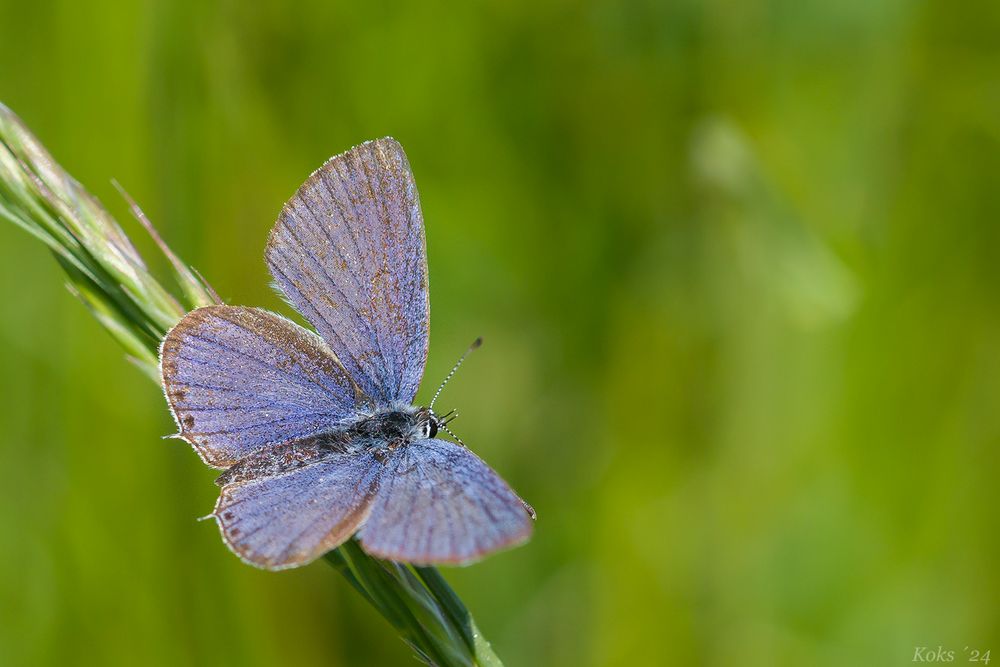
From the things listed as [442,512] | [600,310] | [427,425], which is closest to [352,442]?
[427,425]

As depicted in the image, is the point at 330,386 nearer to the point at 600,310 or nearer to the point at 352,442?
the point at 352,442

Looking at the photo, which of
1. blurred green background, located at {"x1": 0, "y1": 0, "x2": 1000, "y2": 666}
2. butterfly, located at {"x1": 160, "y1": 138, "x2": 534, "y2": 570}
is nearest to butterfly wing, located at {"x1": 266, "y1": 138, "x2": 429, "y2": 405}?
butterfly, located at {"x1": 160, "y1": 138, "x2": 534, "y2": 570}

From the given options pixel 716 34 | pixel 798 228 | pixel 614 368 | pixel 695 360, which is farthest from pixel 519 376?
pixel 716 34

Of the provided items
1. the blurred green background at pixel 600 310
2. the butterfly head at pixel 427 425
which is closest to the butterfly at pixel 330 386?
the butterfly head at pixel 427 425

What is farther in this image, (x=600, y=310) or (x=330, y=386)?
(x=600, y=310)

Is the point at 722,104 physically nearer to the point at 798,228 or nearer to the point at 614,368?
the point at 798,228
